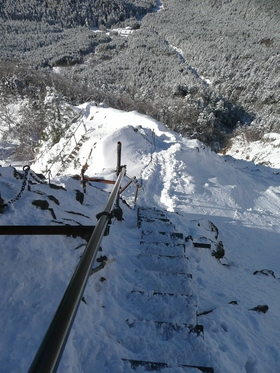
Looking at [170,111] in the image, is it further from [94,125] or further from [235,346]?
[235,346]

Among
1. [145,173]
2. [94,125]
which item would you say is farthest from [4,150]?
[145,173]

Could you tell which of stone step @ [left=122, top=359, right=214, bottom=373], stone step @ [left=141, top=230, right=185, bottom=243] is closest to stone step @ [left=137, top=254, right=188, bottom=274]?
stone step @ [left=141, top=230, right=185, bottom=243]

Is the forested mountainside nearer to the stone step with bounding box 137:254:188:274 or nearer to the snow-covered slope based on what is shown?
the snow-covered slope

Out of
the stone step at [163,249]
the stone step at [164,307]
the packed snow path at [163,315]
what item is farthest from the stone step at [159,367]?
the stone step at [163,249]

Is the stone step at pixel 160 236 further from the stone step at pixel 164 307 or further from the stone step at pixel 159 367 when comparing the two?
the stone step at pixel 159 367

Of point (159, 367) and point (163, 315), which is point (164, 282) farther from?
point (159, 367)

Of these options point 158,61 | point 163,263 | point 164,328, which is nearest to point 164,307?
point 164,328

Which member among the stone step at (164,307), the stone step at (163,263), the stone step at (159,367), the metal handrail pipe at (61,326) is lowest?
the stone step at (163,263)
